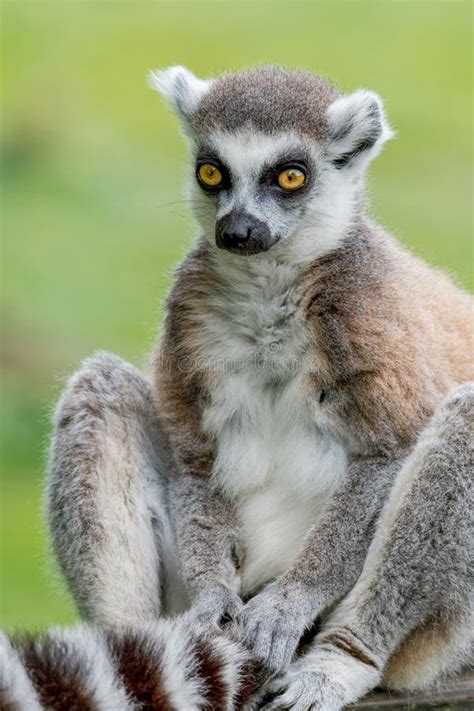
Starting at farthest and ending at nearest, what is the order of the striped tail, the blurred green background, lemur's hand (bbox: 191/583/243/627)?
the blurred green background < lemur's hand (bbox: 191/583/243/627) < the striped tail

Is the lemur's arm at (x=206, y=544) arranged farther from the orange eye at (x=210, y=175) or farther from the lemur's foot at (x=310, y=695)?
the orange eye at (x=210, y=175)

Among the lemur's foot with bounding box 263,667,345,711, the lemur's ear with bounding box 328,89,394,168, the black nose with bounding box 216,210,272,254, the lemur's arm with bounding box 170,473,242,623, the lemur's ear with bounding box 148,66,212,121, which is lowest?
the lemur's foot with bounding box 263,667,345,711

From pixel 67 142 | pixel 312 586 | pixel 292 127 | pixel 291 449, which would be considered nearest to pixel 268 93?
pixel 292 127

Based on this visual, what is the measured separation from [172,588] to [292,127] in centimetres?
152

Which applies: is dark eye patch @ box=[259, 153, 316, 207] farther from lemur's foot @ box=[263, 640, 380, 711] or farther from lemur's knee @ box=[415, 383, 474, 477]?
lemur's foot @ box=[263, 640, 380, 711]

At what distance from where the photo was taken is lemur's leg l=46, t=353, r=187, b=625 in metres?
4.26

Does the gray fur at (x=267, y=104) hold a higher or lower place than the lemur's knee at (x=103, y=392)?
higher

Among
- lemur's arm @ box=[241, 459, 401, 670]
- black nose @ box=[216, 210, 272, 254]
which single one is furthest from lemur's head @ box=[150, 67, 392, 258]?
lemur's arm @ box=[241, 459, 401, 670]

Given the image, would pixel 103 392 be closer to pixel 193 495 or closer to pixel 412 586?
pixel 193 495

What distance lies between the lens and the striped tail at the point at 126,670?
3281 millimetres

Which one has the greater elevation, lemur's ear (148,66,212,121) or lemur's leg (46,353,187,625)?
lemur's ear (148,66,212,121)

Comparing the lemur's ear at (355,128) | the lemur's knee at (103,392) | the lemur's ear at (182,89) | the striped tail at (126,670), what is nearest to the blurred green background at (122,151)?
the lemur's knee at (103,392)

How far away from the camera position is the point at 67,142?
11.5 meters

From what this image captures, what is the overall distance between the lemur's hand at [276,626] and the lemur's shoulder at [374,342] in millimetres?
516
